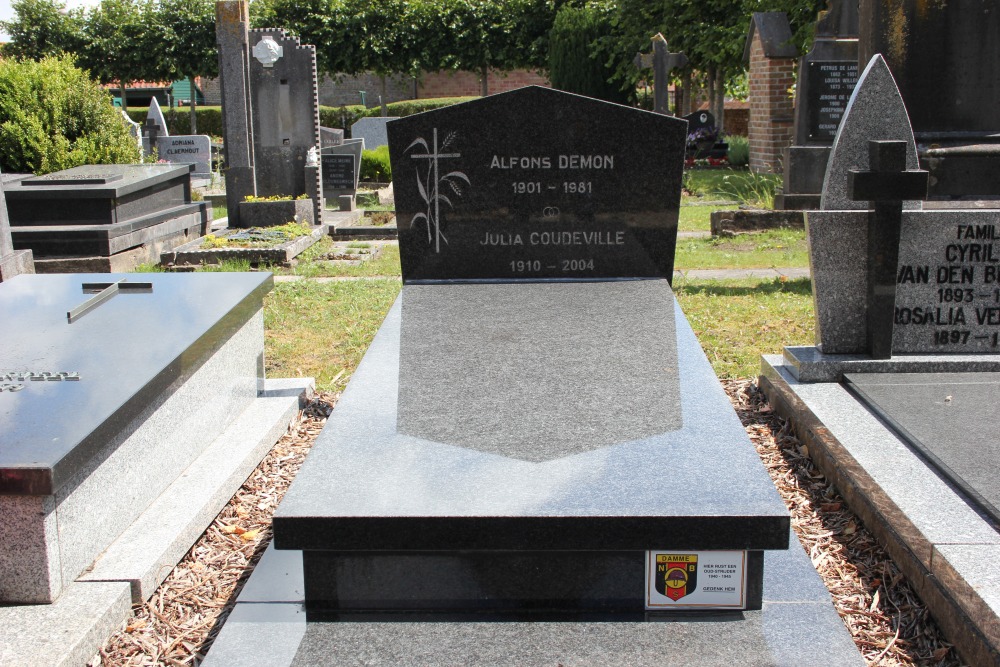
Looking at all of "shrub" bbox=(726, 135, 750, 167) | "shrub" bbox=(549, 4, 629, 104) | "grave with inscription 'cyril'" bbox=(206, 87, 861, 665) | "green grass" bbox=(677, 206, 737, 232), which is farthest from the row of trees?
"grave with inscription 'cyril'" bbox=(206, 87, 861, 665)

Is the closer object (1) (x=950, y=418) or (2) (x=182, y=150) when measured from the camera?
(1) (x=950, y=418)

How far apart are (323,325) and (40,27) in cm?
3299

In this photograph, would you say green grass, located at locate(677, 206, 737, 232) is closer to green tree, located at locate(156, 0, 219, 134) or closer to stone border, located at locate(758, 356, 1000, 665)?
stone border, located at locate(758, 356, 1000, 665)

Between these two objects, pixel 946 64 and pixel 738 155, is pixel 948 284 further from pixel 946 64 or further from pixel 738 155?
pixel 738 155

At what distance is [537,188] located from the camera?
4.29 m

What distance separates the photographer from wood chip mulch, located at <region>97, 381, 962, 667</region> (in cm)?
266

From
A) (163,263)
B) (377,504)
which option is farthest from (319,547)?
(163,263)

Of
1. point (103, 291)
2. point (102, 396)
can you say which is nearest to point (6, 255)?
point (103, 291)

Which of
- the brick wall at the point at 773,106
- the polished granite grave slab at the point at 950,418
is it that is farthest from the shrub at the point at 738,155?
the polished granite grave slab at the point at 950,418

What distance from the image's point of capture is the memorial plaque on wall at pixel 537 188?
421 cm

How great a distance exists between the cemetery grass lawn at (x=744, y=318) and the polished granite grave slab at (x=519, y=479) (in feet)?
8.31

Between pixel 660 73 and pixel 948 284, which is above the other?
pixel 660 73

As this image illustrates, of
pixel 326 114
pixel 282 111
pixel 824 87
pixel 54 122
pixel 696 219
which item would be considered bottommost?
pixel 696 219

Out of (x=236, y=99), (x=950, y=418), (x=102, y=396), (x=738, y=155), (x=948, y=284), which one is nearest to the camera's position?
(x=102, y=396)
